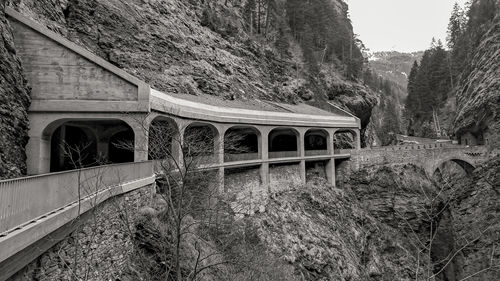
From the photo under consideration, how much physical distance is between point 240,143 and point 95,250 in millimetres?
20070

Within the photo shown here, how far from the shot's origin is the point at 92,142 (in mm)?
19719

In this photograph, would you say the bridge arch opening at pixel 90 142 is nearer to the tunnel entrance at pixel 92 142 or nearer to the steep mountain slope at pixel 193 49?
the tunnel entrance at pixel 92 142

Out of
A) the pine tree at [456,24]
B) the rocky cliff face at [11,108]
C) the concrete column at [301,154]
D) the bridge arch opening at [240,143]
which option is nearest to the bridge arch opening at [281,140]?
the bridge arch opening at [240,143]

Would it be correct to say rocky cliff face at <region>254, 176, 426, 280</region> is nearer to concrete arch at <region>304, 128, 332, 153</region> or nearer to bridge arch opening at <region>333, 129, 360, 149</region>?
concrete arch at <region>304, 128, 332, 153</region>

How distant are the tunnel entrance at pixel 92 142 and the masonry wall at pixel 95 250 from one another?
7.92 meters

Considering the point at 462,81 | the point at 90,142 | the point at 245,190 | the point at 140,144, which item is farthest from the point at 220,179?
the point at 462,81

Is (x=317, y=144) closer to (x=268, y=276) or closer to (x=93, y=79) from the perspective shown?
(x=268, y=276)

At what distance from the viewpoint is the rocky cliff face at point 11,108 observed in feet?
Result: 36.0

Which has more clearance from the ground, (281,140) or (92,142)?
(281,140)

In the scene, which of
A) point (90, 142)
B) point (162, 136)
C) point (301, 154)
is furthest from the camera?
point (301, 154)

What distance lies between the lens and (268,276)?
51.0ft

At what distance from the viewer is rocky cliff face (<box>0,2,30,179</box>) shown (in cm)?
1096

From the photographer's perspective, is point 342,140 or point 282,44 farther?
point 282,44

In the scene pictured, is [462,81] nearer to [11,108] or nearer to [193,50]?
[193,50]
